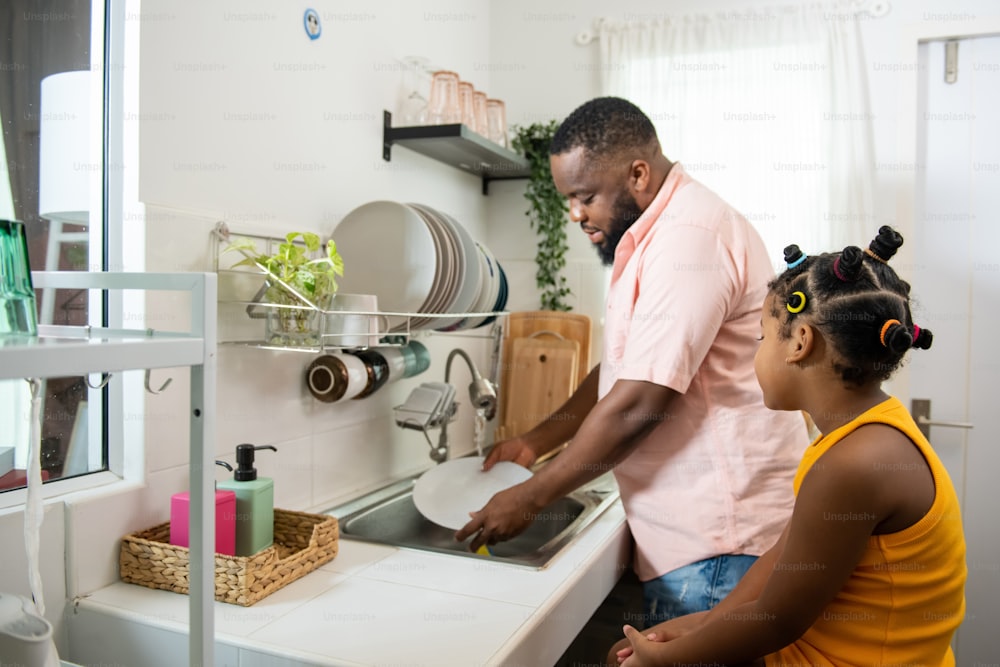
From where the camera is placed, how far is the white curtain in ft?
6.63

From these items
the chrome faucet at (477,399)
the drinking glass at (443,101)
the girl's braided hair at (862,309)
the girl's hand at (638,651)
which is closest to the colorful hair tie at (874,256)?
the girl's braided hair at (862,309)

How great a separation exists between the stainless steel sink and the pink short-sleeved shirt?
0.64 feet

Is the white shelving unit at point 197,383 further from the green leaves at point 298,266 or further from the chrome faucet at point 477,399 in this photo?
the chrome faucet at point 477,399

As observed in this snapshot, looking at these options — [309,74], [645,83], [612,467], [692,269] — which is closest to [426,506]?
[612,467]

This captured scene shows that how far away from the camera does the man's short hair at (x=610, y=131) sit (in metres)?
1.38

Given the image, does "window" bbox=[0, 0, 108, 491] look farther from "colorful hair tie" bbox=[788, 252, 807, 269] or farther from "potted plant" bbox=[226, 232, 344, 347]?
"colorful hair tie" bbox=[788, 252, 807, 269]

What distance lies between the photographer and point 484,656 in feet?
2.87

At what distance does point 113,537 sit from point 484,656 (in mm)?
557

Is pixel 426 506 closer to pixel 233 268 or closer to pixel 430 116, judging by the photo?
pixel 233 268

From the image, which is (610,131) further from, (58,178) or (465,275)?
(58,178)

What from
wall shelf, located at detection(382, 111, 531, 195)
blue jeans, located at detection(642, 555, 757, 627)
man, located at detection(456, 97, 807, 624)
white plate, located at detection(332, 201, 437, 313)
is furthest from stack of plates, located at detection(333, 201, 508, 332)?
blue jeans, located at detection(642, 555, 757, 627)

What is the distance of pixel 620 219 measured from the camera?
1.42 meters

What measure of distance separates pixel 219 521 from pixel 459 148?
1.15 m

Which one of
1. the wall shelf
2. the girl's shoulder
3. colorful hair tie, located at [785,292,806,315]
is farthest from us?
the wall shelf
